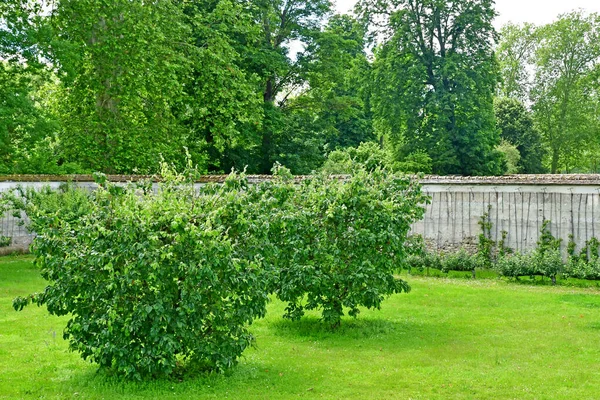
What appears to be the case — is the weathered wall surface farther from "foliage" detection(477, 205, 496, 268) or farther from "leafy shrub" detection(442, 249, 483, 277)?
"leafy shrub" detection(442, 249, 483, 277)

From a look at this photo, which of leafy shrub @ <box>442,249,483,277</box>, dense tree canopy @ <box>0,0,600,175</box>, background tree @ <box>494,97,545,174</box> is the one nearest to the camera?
leafy shrub @ <box>442,249,483,277</box>

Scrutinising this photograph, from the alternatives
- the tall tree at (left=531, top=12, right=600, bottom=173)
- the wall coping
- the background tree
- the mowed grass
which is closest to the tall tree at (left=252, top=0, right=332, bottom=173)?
the wall coping

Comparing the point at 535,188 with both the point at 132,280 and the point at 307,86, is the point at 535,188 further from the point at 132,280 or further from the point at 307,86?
the point at 307,86

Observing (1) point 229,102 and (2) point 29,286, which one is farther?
(1) point 229,102

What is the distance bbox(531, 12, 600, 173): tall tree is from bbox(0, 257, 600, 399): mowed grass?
4441 centimetres

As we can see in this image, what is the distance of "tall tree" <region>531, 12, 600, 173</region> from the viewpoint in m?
53.1

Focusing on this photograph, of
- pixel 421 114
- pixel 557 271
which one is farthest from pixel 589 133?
pixel 557 271

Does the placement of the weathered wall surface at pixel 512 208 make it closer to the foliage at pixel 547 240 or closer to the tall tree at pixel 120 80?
the foliage at pixel 547 240

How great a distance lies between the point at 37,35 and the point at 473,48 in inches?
970

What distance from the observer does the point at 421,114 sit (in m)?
39.5

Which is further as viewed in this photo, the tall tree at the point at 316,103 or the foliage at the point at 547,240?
the tall tree at the point at 316,103

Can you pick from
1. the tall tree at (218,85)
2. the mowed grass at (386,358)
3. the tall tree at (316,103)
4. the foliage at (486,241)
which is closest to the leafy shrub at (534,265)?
the foliage at (486,241)

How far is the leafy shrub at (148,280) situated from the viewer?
738 cm

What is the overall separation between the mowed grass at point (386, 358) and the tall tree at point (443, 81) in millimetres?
24672
